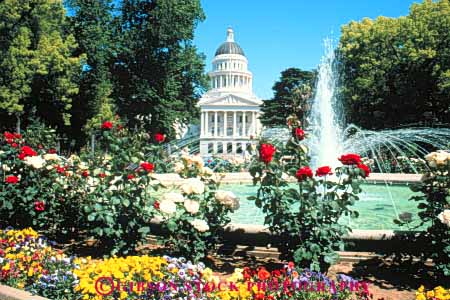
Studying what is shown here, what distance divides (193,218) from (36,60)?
2498cm

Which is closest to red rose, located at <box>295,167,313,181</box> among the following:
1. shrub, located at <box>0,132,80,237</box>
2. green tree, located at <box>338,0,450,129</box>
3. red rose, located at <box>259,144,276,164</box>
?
red rose, located at <box>259,144,276,164</box>

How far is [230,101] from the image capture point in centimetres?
9769

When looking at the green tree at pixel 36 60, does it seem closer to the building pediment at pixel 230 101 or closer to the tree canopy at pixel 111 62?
the tree canopy at pixel 111 62

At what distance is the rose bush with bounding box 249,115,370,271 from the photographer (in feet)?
15.9

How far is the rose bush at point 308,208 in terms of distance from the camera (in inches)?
190

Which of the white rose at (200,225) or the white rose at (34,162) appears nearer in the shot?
the white rose at (200,225)

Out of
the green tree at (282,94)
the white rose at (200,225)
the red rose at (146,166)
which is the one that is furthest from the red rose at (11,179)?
the green tree at (282,94)

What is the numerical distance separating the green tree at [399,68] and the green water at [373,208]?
15.7 meters

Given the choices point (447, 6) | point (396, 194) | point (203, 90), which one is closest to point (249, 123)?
point (203, 90)

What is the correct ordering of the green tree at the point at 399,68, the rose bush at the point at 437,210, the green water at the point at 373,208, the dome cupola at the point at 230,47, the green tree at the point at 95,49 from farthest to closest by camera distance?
1. the dome cupola at the point at 230,47
2. the green tree at the point at 95,49
3. the green tree at the point at 399,68
4. the green water at the point at 373,208
5. the rose bush at the point at 437,210

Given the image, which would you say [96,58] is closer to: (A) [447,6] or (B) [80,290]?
(A) [447,6]

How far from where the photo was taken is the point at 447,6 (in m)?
29.7

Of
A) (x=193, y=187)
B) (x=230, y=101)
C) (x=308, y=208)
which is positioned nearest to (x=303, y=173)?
(x=308, y=208)

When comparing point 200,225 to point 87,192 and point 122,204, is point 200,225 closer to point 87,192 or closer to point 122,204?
point 122,204
